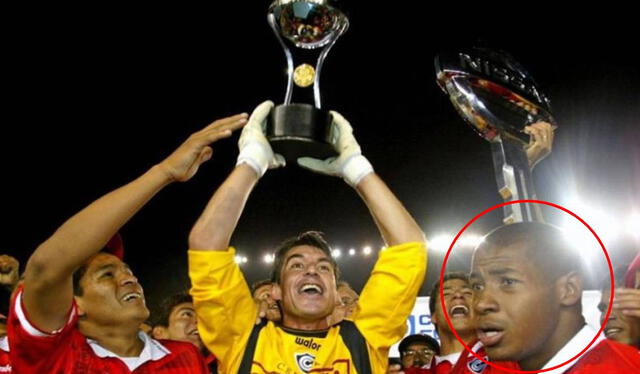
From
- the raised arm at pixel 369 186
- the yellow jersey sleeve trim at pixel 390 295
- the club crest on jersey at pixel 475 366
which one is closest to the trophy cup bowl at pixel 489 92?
the raised arm at pixel 369 186

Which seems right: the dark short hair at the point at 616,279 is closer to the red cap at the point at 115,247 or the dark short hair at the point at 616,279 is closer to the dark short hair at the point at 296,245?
the dark short hair at the point at 296,245

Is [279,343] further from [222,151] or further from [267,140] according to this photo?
[222,151]

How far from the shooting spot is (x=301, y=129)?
7.36 feet

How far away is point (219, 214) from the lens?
229 cm

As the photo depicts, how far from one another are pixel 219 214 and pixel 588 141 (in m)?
13.1

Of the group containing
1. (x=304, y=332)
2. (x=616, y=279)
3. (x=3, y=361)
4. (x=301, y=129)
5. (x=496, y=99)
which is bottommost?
(x=3, y=361)

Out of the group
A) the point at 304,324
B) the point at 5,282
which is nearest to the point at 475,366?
the point at 304,324

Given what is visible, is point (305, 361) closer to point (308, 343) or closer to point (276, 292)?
point (308, 343)

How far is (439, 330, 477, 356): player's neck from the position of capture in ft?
11.6

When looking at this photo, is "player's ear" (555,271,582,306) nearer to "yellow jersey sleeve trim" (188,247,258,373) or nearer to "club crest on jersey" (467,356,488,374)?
"club crest on jersey" (467,356,488,374)

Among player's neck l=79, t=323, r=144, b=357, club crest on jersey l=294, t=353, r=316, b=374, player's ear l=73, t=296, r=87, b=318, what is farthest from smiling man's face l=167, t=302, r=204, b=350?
club crest on jersey l=294, t=353, r=316, b=374

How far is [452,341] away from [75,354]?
215 centimetres

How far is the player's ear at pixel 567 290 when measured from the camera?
5.87 ft

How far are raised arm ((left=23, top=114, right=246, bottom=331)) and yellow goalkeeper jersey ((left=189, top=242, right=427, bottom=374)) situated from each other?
0.34 metres
